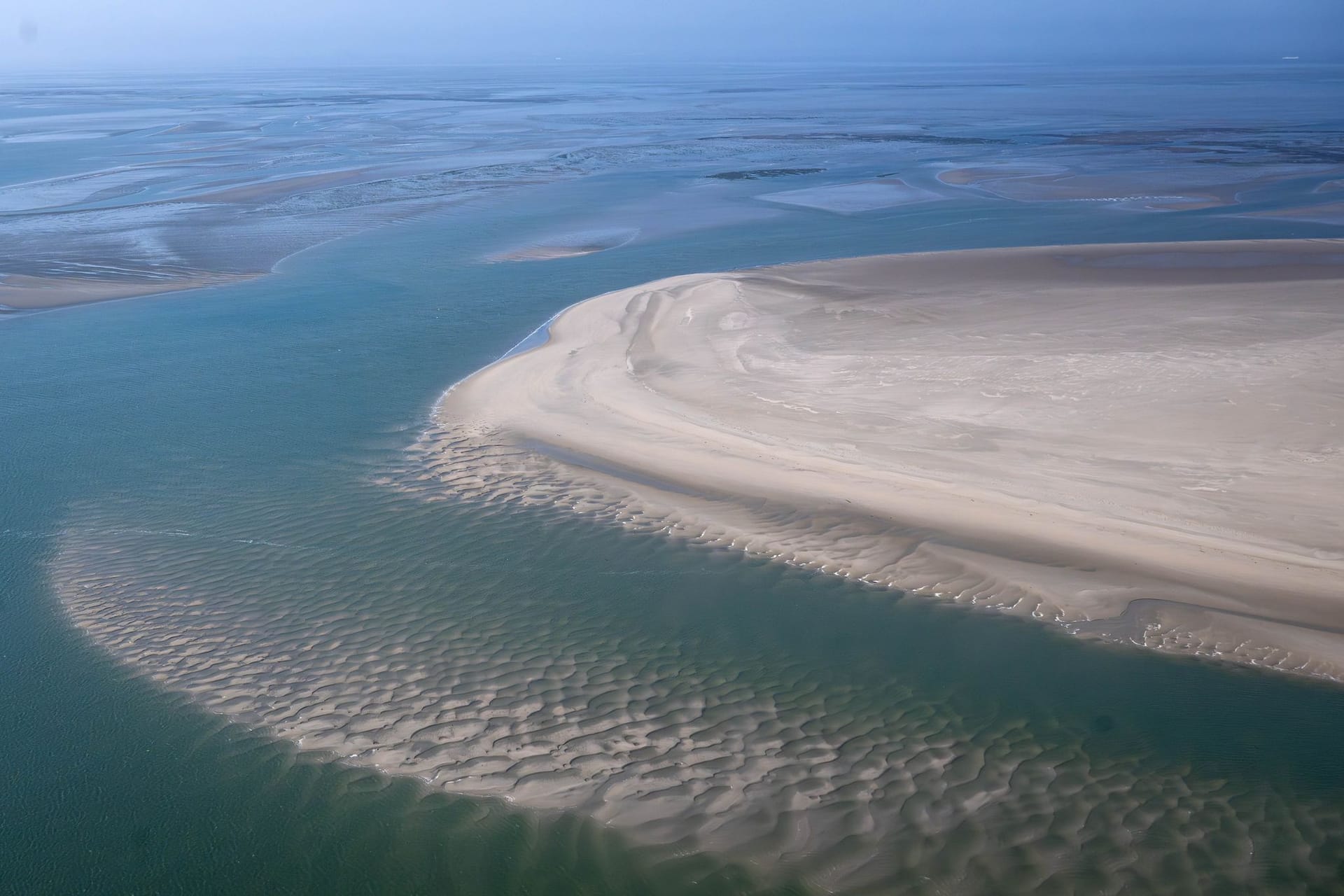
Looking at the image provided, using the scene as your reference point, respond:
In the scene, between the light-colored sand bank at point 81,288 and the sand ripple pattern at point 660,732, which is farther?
the light-colored sand bank at point 81,288

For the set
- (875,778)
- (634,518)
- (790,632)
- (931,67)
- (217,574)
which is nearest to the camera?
(875,778)

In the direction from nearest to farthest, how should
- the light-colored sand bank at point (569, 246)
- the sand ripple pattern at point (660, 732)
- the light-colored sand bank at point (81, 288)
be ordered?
1. the sand ripple pattern at point (660, 732)
2. the light-colored sand bank at point (81, 288)
3. the light-colored sand bank at point (569, 246)

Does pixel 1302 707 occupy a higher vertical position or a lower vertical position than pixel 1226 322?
lower

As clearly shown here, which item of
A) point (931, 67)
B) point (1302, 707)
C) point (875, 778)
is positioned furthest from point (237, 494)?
point (931, 67)

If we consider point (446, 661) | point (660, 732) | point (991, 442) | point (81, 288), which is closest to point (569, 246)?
point (81, 288)

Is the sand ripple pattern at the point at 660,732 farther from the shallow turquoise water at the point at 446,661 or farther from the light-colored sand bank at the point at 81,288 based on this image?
the light-colored sand bank at the point at 81,288

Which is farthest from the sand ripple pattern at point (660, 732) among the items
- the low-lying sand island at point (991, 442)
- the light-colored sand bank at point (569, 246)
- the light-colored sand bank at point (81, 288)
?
A: the light-colored sand bank at point (569, 246)

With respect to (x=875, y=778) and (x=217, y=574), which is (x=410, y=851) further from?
(x=217, y=574)
